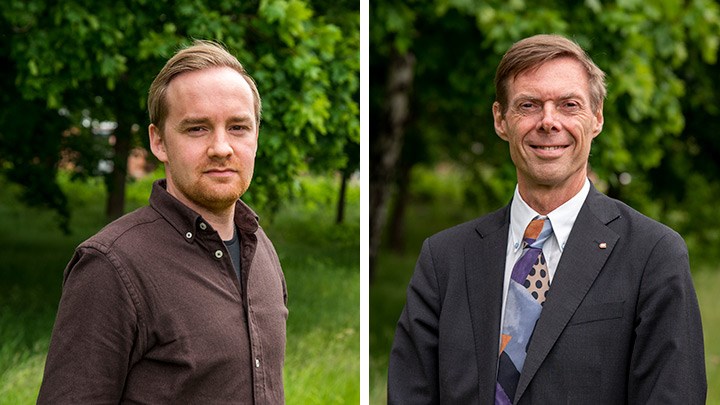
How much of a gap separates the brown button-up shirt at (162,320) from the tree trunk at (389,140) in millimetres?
4779

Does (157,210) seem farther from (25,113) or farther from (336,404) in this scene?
(25,113)

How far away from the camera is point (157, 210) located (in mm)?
2195

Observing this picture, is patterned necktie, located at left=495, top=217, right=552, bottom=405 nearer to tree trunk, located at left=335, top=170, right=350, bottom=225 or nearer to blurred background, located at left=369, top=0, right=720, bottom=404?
tree trunk, located at left=335, top=170, right=350, bottom=225

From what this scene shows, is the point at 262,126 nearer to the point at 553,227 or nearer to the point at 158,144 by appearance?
the point at 158,144

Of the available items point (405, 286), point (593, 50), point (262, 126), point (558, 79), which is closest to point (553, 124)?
point (558, 79)

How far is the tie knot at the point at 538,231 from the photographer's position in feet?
7.77

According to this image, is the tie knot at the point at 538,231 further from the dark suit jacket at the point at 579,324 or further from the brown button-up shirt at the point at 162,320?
the brown button-up shirt at the point at 162,320

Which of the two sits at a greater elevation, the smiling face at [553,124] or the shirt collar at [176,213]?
the smiling face at [553,124]

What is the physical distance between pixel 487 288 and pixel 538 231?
18cm

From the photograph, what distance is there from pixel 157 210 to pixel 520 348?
2.88 ft

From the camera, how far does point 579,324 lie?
2225 mm

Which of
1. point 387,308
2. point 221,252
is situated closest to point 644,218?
point 221,252

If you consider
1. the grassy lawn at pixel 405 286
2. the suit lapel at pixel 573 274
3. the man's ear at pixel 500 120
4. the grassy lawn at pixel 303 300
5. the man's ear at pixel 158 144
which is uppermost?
the man's ear at pixel 500 120

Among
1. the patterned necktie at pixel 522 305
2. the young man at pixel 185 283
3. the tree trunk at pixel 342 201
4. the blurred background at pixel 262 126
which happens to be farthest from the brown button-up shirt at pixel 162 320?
the tree trunk at pixel 342 201
